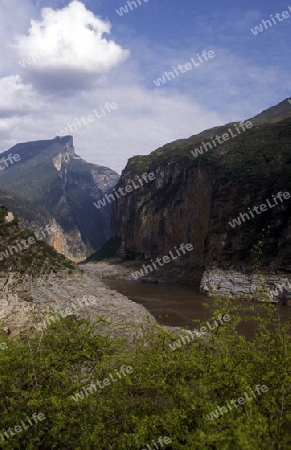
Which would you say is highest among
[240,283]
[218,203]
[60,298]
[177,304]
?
[60,298]

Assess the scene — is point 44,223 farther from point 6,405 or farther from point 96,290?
point 6,405

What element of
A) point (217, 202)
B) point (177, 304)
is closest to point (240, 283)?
point (177, 304)

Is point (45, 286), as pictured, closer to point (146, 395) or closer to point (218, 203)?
point (146, 395)

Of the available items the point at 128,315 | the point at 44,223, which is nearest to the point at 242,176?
the point at 128,315

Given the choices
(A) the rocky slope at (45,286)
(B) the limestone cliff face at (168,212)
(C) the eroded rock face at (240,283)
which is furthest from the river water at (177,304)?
(B) the limestone cliff face at (168,212)

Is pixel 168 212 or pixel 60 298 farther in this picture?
pixel 168 212

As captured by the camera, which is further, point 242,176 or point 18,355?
point 242,176
